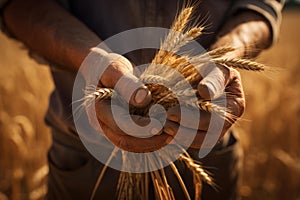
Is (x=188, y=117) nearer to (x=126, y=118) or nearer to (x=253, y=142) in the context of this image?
(x=126, y=118)

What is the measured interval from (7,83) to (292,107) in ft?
7.31

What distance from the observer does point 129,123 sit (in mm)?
934

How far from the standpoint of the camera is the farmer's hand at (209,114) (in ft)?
3.10

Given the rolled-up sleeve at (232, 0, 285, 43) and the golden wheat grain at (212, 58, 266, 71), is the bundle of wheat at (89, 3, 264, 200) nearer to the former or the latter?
the golden wheat grain at (212, 58, 266, 71)

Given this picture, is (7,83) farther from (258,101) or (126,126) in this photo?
(126,126)

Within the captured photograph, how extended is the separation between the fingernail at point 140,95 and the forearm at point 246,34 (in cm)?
38

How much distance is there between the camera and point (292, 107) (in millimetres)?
3152

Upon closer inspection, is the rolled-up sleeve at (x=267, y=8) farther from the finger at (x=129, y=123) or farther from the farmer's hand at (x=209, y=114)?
the finger at (x=129, y=123)

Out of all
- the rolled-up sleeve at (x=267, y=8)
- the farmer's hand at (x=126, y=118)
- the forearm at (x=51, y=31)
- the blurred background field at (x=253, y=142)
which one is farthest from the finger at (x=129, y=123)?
the blurred background field at (x=253, y=142)

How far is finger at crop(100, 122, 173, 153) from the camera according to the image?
99cm

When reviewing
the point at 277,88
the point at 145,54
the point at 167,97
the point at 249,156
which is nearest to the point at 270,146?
the point at 249,156

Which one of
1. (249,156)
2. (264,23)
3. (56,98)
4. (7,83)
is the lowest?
(7,83)

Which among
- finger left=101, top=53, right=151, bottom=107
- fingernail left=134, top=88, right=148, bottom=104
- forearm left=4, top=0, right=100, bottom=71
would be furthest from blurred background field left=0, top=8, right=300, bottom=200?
fingernail left=134, top=88, right=148, bottom=104

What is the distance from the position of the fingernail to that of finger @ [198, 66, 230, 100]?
11 centimetres
